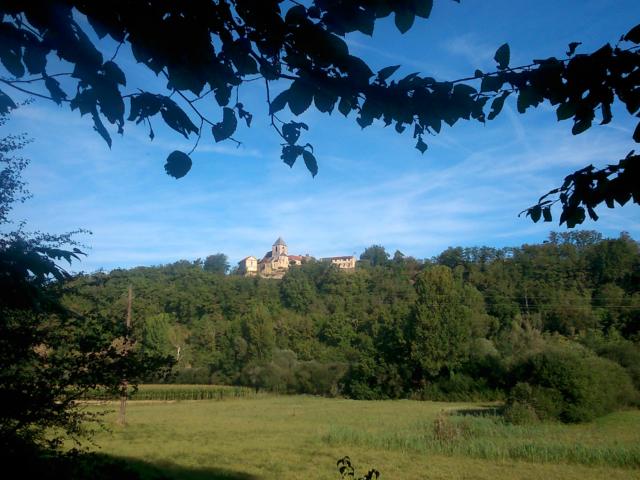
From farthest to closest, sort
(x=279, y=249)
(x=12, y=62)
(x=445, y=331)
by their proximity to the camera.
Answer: (x=279, y=249) < (x=445, y=331) < (x=12, y=62)

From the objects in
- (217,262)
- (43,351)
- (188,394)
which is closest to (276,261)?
(217,262)

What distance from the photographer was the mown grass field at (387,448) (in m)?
10.8

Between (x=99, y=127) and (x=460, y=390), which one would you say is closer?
(x=99, y=127)

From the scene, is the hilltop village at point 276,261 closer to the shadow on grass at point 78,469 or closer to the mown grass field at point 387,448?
the mown grass field at point 387,448

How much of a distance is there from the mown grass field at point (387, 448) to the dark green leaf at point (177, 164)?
980 centimetres

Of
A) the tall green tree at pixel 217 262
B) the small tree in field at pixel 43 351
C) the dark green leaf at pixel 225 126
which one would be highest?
the tall green tree at pixel 217 262

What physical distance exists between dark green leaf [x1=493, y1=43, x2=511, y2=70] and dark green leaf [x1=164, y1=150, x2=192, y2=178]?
1.30 m

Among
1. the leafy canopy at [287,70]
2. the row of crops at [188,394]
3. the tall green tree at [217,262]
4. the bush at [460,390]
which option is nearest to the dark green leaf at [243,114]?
the leafy canopy at [287,70]

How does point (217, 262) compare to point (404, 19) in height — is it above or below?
above

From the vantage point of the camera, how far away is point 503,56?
2.00 m

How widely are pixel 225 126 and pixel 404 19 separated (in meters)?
0.72

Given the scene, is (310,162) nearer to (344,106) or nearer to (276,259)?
(344,106)

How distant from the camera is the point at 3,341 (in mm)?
3461

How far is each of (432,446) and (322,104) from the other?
45.6 feet
